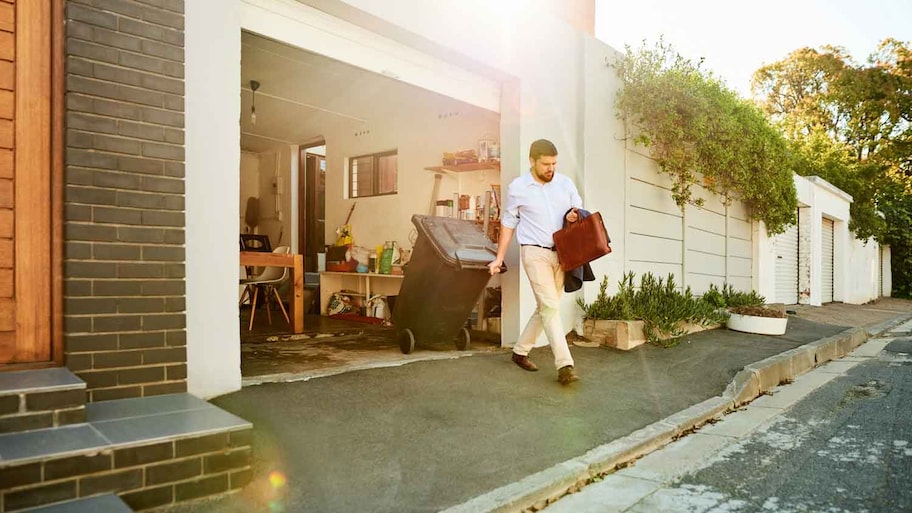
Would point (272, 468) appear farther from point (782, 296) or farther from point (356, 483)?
point (782, 296)

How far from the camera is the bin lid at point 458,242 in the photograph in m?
5.66

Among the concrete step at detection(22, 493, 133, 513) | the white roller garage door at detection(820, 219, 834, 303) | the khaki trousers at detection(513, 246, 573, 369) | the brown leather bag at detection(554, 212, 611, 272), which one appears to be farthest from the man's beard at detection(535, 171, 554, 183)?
the white roller garage door at detection(820, 219, 834, 303)

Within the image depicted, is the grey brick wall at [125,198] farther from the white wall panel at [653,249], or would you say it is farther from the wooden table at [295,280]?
the white wall panel at [653,249]

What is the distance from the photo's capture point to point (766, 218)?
12062 mm

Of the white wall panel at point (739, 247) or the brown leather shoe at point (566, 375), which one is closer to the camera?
the brown leather shoe at point (566, 375)

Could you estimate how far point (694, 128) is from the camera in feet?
27.3

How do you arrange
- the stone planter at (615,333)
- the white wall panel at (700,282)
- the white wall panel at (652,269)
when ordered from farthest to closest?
the white wall panel at (700,282) < the white wall panel at (652,269) < the stone planter at (615,333)

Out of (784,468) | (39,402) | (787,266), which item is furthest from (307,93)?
(787,266)

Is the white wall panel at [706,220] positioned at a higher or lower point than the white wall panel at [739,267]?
higher

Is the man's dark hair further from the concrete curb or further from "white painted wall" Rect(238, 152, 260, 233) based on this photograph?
"white painted wall" Rect(238, 152, 260, 233)

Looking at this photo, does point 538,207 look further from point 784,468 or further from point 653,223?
point 653,223

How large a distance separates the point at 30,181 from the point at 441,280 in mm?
3418

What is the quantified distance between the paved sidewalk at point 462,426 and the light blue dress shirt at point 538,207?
4.00 feet

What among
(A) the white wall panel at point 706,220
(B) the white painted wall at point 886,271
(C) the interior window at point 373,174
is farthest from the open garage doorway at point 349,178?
(B) the white painted wall at point 886,271
